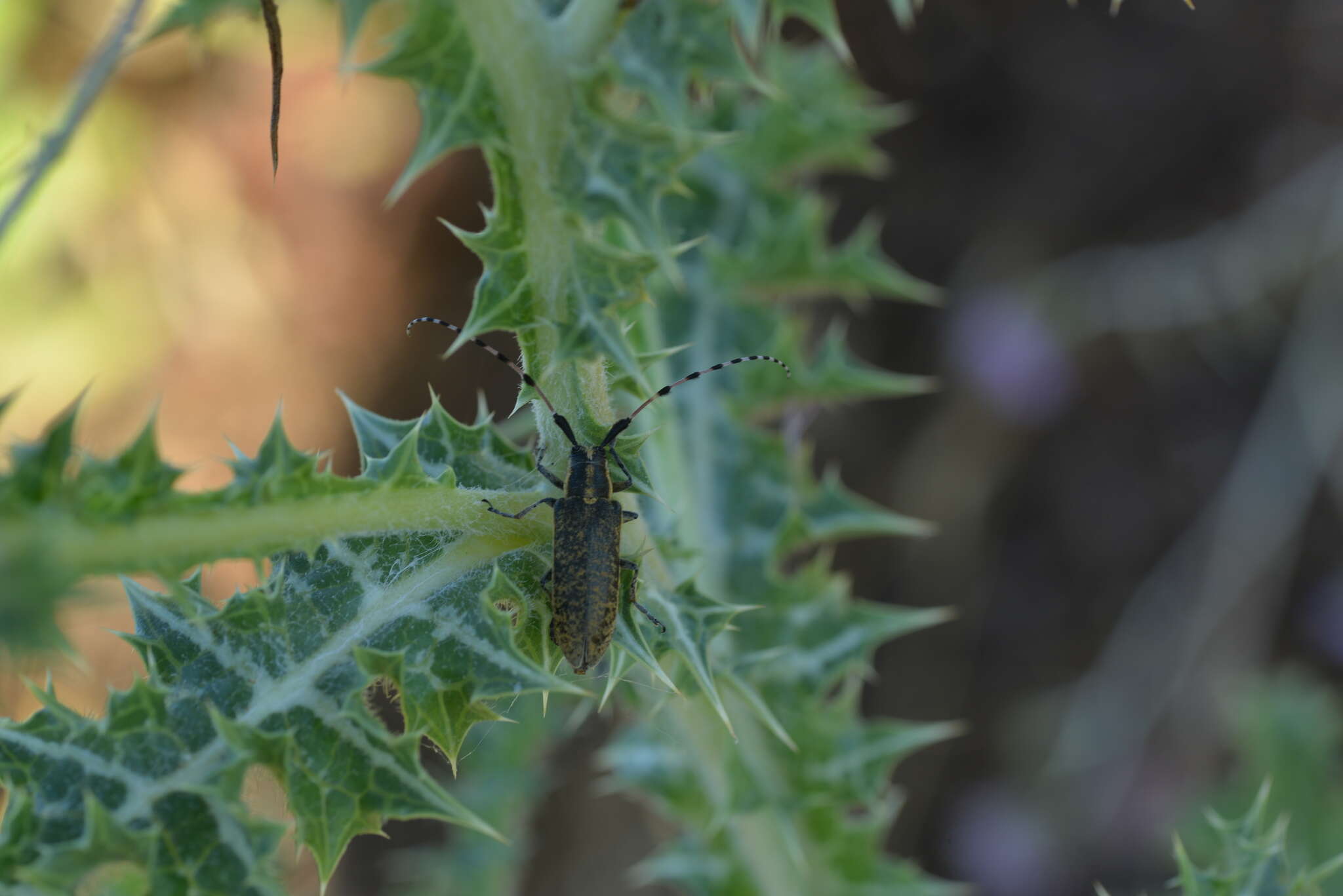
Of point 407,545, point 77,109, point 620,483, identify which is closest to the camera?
point 407,545

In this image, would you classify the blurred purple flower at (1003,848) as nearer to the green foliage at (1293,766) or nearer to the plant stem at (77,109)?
the green foliage at (1293,766)

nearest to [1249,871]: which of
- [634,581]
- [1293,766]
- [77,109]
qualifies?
[634,581]

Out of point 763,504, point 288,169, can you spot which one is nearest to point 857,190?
point 763,504

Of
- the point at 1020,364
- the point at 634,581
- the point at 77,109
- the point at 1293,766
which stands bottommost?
the point at 1293,766

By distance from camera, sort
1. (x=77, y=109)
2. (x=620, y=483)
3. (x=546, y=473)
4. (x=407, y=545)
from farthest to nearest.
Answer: (x=77, y=109) < (x=620, y=483) < (x=546, y=473) < (x=407, y=545)

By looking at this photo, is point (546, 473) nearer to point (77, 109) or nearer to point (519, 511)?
point (519, 511)

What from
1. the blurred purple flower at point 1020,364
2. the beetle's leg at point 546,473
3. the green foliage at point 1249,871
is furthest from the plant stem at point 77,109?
the blurred purple flower at point 1020,364

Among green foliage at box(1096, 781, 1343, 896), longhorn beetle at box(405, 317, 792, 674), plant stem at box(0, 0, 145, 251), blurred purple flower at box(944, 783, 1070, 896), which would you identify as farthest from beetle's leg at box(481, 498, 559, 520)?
blurred purple flower at box(944, 783, 1070, 896)
